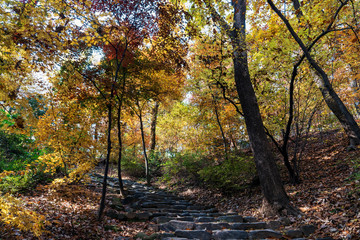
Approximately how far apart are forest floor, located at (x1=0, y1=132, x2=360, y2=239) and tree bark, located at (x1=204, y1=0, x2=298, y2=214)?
1.48 ft

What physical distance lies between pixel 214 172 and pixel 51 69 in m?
5.57

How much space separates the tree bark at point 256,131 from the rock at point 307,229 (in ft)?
2.30

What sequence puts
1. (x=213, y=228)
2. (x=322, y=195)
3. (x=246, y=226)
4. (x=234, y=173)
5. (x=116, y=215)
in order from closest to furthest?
(x=213, y=228), (x=246, y=226), (x=322, y=195), (x=116, y=215), (x=234, y=173)

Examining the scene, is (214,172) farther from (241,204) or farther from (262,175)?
(262,175)

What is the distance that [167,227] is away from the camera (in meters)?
4.14

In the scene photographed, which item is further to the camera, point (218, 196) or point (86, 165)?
point (218, 196)

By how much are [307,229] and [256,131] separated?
241 cm

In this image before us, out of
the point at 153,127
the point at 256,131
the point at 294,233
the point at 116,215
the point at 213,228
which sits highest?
the point at 153,127

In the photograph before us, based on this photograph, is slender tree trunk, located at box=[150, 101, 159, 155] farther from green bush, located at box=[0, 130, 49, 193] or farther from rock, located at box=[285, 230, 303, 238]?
rock, located at box=[285, 230, 303, 238]

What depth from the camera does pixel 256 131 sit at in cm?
526

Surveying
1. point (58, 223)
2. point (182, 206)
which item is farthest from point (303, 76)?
point (58, 223)

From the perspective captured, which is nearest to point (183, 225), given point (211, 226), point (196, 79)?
point (211, 226)

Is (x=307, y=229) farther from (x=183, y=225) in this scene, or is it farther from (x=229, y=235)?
(x=183, y=225)

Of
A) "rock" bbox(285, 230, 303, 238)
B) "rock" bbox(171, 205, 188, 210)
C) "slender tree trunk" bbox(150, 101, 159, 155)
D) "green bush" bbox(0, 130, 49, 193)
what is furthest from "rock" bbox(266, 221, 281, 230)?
"slender tree trunk" bbox(150, 101, 159, 155)
